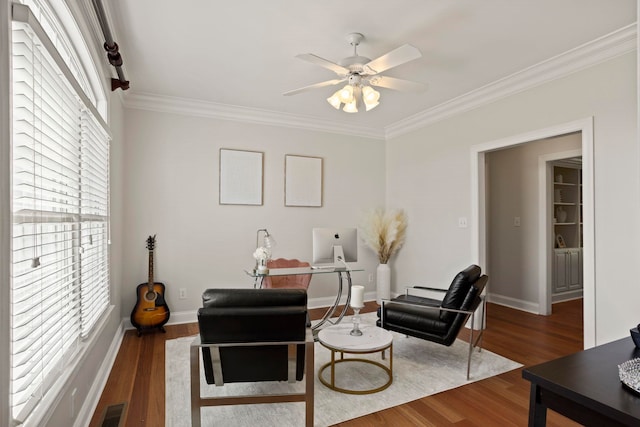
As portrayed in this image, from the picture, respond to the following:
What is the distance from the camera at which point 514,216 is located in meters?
5.07

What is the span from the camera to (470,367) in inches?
115

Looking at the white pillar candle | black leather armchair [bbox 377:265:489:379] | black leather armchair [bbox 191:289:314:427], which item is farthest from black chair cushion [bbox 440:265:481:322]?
black leather armchair [bbox 191:289:314:427]

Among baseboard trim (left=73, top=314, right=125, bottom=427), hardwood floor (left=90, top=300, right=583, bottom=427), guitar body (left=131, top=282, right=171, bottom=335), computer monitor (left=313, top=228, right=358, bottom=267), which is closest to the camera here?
baseboard trim (left=73, top=314, right=125, bottom=427)

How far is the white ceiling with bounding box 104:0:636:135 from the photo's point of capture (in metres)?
2.36

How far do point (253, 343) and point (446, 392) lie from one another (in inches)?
58.7

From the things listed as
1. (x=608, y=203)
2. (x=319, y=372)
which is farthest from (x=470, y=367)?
(x=608, y=203)

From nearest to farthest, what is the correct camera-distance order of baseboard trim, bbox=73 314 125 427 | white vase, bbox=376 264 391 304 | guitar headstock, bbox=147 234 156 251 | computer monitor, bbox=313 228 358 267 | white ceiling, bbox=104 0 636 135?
baseboard trim, bbox=73 314 125 427 < white ceiling, bbox=104 0 636 135 < computer monitor, bbox=313 228 358 267 < guitar headstock, bbox=147 234 156 251 < white vase, bbox=376 264 391 304

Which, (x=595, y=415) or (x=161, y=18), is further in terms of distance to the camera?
(x=161, y=18)

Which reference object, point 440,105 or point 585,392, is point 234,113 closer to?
point 440,105

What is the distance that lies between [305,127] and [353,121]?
69 centimetres

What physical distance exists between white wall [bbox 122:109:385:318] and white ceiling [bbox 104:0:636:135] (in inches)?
25.3

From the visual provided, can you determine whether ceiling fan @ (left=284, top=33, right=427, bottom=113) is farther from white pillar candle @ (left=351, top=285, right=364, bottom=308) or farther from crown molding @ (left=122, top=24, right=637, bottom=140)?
white pillar candle @ (left=351, top=285, right=364, bottom=308)

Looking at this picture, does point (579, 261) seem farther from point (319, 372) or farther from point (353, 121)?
point (319, 372)

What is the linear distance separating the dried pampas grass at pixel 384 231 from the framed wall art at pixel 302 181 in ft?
2.53
